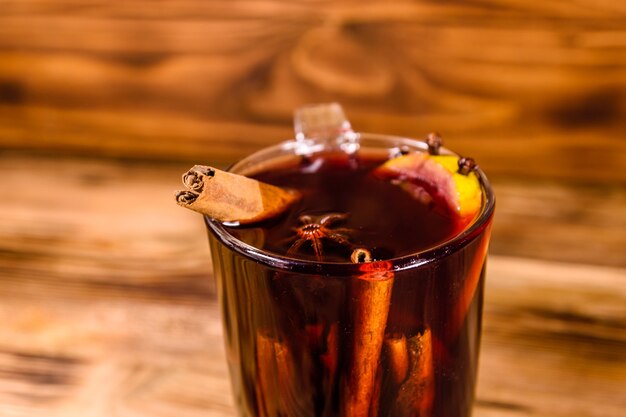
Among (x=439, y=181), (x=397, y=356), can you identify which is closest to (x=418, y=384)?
(x=397, y=356)

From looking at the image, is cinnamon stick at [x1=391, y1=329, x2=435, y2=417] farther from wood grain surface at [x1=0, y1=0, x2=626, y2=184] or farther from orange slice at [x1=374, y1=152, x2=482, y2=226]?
wood grain surface at [x1=0, y1=0, x2=626, y2=184]

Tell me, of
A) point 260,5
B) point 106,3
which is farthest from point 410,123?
point 106,3

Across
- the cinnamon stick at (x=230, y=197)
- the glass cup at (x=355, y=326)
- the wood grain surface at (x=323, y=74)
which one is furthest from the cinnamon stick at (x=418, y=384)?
the wood grain surface at (x=323, y=74)

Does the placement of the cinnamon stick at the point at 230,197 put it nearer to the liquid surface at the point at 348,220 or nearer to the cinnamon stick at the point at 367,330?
the liquid surface at the point at 348,220

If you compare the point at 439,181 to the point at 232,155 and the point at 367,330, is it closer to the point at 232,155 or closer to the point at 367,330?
the point at 367,330

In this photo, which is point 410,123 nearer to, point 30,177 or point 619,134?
point 619,134

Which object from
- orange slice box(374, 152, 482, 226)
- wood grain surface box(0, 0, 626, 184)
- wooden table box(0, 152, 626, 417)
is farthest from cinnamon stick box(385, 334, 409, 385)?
wood grain surface box(0, 0, 626, 184)
